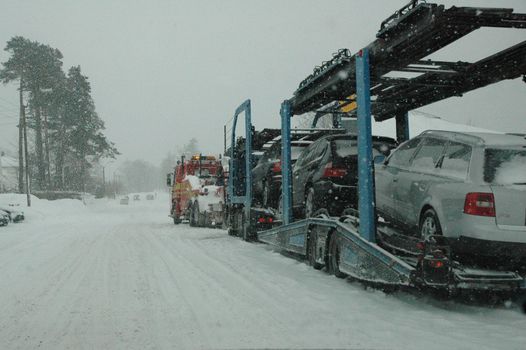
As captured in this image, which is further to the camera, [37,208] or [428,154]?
[37,208]

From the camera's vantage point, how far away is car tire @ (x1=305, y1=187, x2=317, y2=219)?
9.70 m

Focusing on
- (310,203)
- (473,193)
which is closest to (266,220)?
(310,203)

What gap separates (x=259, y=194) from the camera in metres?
14.1

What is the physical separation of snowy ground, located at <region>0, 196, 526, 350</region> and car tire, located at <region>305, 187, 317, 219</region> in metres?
1.04

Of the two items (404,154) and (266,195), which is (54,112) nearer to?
(266,195)

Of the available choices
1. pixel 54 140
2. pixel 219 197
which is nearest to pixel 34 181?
pixel 54 140

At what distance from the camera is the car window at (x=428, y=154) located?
6.53 meters

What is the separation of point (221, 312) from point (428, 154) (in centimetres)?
340

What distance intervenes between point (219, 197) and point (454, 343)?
15.1 metres

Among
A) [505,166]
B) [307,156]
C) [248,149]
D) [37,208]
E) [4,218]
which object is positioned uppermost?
[248,149]

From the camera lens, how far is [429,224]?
6.27 meters

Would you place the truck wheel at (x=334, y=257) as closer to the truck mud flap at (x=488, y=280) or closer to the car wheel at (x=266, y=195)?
the truck mud flap at (x=488, y=280)

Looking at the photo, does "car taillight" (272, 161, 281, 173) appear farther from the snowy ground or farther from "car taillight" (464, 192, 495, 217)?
"car taillight" (464, 192, 495, 217)

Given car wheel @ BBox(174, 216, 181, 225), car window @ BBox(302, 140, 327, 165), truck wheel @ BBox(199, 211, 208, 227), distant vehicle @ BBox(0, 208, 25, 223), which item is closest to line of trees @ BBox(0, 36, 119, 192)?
distant vehicle @ BBox(0, 208, 25, 223)
